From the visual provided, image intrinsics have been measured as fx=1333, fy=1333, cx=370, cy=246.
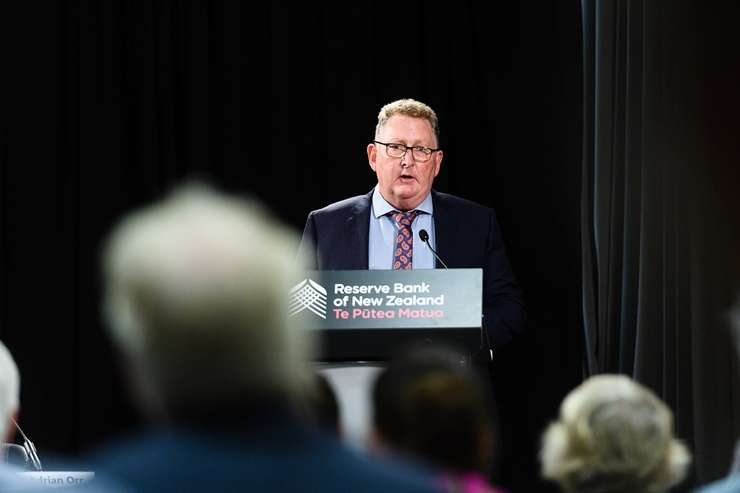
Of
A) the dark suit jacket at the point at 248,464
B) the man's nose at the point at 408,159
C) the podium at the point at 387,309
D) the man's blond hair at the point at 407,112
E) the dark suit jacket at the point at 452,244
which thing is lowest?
the dark suit jacket at the point at 248,464

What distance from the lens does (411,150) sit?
539cm

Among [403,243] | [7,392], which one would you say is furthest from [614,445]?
[403,243]

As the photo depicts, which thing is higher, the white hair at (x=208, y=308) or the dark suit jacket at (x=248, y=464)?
the white hair at (x=208, y=308)

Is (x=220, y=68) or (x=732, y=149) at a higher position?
(x=220, y=68)

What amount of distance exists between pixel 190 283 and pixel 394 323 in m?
2.98

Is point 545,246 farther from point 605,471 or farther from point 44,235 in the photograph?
point 605,471

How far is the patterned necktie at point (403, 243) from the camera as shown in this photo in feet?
16.8

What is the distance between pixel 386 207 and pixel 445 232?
265mm

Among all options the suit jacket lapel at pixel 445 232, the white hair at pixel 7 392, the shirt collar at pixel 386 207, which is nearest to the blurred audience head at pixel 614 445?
the white hair at pixel 7 392

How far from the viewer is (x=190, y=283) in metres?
1.20

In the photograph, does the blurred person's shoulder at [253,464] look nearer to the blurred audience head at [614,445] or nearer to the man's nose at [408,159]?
the blurred audience head at [614,445]

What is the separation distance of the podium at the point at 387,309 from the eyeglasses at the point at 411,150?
126cm

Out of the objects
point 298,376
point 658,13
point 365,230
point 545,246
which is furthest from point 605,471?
point 545,246

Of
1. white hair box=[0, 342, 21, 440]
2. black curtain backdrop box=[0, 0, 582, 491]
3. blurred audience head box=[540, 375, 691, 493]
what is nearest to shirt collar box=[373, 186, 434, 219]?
black curtain backdrop box=[0, 0, 582, 491]
